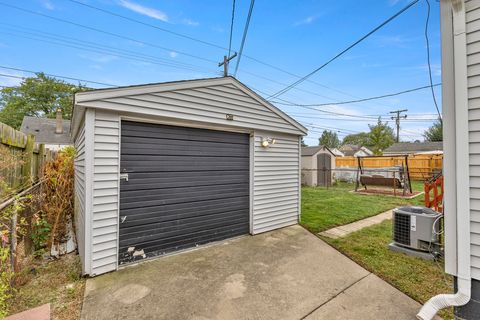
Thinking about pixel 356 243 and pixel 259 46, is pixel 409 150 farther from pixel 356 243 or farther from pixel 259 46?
pixel 356 243

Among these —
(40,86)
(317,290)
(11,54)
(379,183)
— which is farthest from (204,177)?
(40,86)

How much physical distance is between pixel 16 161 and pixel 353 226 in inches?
257

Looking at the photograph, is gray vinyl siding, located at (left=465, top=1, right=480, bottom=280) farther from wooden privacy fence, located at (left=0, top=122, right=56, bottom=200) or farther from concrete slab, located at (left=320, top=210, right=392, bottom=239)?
wooden privacy fence, located at (left=0, top=122, right=56, bottom=200)

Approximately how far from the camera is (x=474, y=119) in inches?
78.5

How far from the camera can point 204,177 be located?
13.5ft

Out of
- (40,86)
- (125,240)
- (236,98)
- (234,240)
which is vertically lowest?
(234,240)

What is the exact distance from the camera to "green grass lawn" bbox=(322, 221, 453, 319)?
264 cm

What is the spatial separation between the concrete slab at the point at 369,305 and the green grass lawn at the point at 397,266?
19cm

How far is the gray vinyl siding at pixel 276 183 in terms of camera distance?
4.77 meters

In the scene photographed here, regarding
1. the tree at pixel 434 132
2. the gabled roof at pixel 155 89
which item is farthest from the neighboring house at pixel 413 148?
the gabled roof at pixel 155 89

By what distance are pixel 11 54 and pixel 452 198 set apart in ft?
63.4

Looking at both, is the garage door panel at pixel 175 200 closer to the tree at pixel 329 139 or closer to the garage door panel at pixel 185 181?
the garage door panel at pixel 185 181

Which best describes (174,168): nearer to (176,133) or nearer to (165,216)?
(176,133)

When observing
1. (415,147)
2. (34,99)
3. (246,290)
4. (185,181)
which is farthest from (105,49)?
(415,147)
